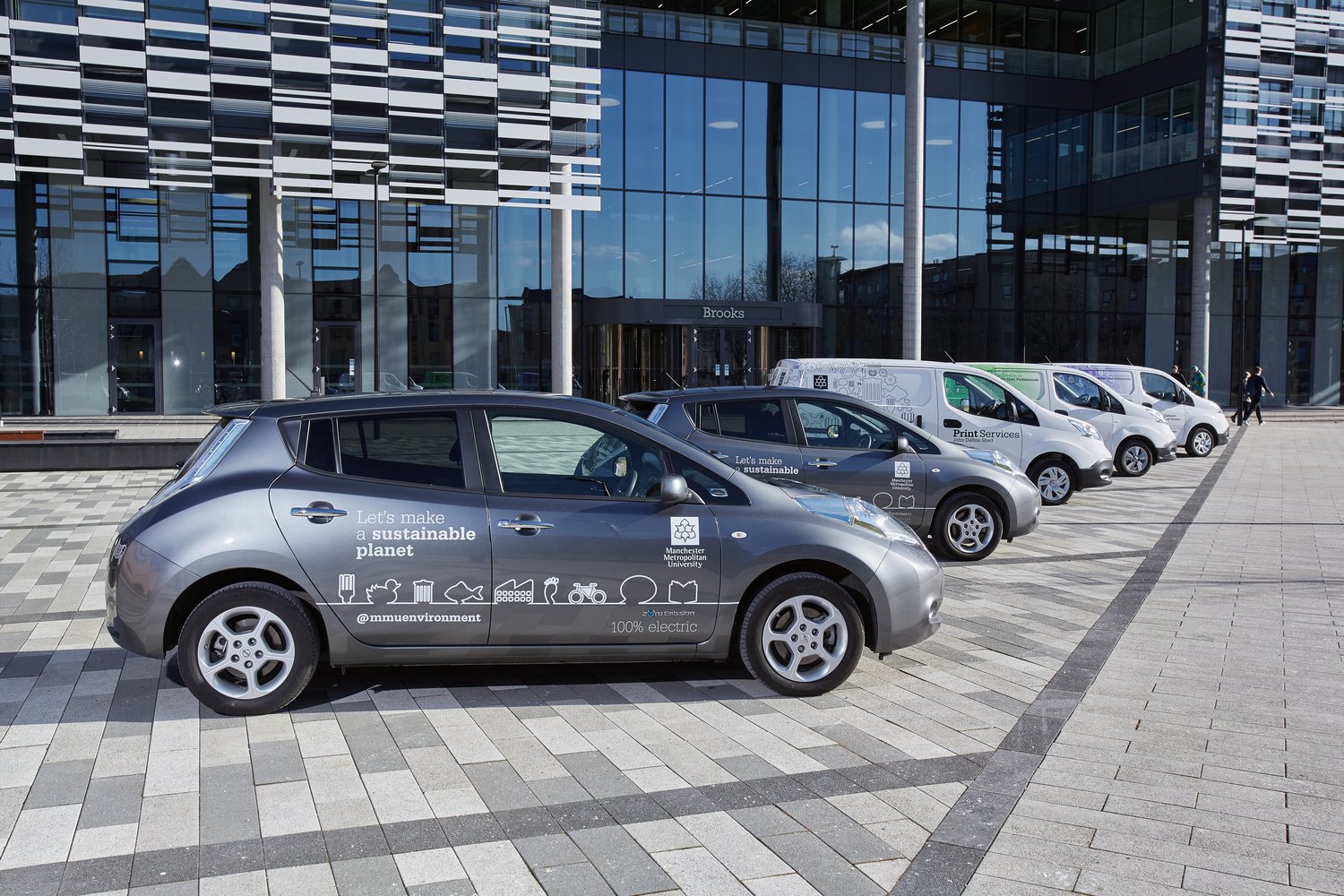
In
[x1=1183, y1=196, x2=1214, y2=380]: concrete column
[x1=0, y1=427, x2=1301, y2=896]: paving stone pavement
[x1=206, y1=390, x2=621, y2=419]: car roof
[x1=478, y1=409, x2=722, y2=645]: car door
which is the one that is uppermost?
[x1=1183, y1=196, x2=1214, y2=380]: concrete column

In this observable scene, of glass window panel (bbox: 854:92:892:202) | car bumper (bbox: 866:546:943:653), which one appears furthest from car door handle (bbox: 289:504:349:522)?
glass window panel (bbox: 854:92:892:202)

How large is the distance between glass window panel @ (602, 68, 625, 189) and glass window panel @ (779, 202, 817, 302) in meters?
5.54

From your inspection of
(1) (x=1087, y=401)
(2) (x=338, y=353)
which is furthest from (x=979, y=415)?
(2) (x=338, y=353)

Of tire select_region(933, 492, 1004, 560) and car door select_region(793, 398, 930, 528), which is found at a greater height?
car door select_region(793, 398, 930, 528)

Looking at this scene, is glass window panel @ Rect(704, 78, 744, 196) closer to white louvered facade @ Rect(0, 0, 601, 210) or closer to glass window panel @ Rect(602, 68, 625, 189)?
glass window panel @ Rect(602, 68, 625, 189)

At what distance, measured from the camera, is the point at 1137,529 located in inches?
500

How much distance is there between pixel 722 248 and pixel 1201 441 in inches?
639

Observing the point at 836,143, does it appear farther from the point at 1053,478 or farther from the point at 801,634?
the point at 801,634

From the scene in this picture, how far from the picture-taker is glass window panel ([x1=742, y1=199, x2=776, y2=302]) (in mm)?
35219

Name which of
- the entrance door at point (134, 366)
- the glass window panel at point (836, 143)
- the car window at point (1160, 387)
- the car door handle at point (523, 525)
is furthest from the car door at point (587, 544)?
the glass window panel at point (836, 143)

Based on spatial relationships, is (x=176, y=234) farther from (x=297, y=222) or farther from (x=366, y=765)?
(x=366, y=765)

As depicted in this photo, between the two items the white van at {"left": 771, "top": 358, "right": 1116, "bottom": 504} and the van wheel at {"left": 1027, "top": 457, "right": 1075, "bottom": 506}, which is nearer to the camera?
the white van at {"left": 771, "top": 358, "right": 1116, "bottom": 504}

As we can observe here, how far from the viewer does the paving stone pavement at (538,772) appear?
3926 millimetres

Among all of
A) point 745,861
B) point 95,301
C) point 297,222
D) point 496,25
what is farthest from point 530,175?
point 745,861
